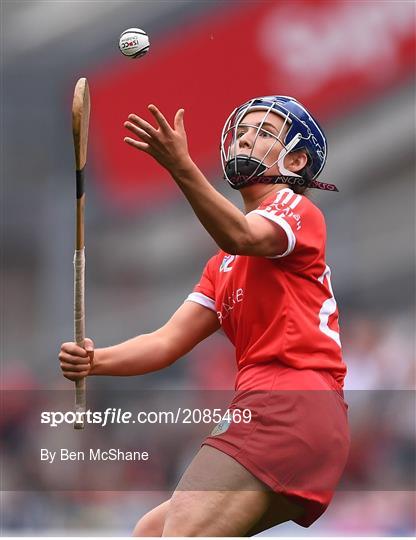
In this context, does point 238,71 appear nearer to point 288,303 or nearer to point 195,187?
point 288,303

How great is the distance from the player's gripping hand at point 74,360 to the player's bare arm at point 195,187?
748 millimetres

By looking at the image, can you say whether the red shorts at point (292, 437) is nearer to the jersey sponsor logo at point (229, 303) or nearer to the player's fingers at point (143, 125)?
the jersey sponsor logo at point (229, 303)

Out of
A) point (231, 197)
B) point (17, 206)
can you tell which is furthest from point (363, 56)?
point (17, 206)

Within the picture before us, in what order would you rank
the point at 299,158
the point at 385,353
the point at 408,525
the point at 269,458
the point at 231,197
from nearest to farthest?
the point at 269,458 < the point at 299,158 < the point at 408,525 < the point at 385,353 < the point at 231,197

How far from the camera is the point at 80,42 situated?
13.2 metres

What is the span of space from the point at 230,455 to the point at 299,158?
1.14 meters

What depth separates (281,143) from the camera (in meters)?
4.00

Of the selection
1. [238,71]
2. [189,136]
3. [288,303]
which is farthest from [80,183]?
[238,71]

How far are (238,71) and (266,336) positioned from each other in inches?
370

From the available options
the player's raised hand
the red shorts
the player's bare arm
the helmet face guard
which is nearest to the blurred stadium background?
the helmet face guard

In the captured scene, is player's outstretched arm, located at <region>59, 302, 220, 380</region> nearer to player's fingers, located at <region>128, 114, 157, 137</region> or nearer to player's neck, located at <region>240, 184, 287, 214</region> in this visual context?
player's neck, located at <region>240, 184, 287, 214</region>

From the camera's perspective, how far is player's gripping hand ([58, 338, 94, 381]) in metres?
3.91

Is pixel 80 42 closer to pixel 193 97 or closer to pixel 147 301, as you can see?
pixel 193 97

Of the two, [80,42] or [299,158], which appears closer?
[299,158]
